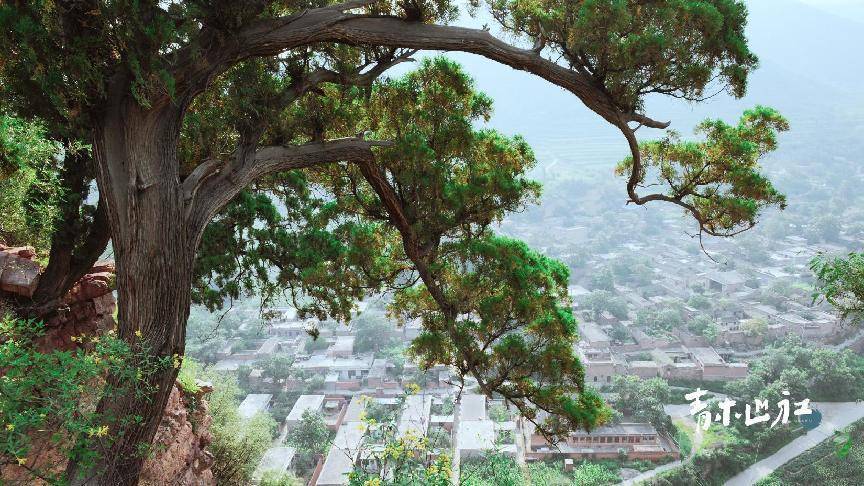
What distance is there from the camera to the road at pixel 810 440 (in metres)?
8.93

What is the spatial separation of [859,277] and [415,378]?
8.95 metres

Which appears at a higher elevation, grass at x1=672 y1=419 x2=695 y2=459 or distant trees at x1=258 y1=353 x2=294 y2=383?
distant trees at x1=258 y1=353 x2=294 y2=383

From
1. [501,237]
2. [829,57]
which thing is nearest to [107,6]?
[501,237]

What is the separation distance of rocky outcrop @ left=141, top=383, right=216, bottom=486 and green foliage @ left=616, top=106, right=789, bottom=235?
277 cm

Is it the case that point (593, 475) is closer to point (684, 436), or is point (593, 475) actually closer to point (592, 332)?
point (684, 436)

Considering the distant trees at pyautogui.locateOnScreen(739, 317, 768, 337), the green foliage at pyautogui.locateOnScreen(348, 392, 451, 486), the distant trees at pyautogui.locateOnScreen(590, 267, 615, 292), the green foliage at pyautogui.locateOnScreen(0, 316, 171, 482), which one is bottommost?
the green foliage at pyautogui.locateOnScreen(348, 392, 451, 486)

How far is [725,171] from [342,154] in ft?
5.94

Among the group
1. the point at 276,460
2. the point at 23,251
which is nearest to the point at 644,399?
the point at 276,460

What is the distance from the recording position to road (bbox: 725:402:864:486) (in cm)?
893

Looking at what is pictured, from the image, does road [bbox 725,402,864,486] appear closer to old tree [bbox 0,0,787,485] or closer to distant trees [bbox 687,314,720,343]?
distant trees [bbox 687,314,720,343]

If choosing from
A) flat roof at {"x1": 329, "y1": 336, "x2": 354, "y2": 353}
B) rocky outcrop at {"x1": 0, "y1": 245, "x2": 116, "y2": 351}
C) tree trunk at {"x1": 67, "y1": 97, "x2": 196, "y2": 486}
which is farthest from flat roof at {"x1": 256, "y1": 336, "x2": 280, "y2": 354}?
tree trunk at {"x1": 67, "y1": 97, "x2": 196, "y2": 486}

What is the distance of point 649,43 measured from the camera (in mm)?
2215

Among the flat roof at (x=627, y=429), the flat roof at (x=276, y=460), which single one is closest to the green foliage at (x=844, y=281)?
the flat roof at (x=276, y=460)

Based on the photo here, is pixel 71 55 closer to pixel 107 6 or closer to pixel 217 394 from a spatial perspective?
pixel 107 6
